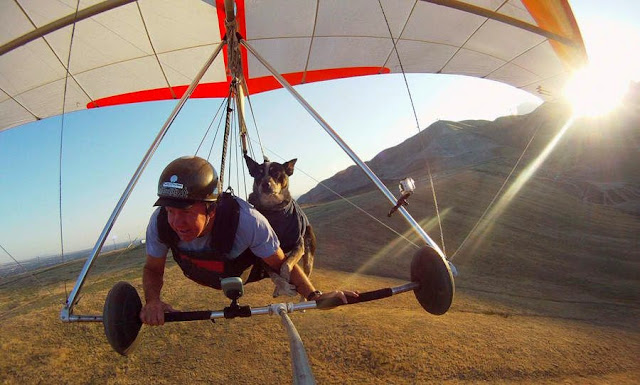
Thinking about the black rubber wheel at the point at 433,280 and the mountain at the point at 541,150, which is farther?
the mountain at the point at 541,150

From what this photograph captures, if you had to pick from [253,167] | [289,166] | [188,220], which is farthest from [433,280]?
[253,167]

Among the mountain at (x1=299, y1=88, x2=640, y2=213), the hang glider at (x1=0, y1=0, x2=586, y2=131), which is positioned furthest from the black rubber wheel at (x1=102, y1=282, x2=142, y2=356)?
the mountain at (x1=299, y1=88, x2=640, y2=213)

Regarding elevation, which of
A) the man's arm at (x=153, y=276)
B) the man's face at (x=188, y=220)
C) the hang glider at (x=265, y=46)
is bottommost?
the man's arm at (x=153, y=276)

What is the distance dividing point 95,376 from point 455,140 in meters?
61.0

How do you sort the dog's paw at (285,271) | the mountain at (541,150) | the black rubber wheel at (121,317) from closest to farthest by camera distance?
the black rubber wheel at (121,317) → the dog's paw at (285,271) → the mountain at (541,150)

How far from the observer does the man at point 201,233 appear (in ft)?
8.98

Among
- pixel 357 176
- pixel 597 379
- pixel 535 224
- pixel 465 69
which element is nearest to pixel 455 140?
pixel 357 176

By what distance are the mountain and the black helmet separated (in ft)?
89.3

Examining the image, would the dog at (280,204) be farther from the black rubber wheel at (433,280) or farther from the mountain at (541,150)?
the mountain at (541,150)

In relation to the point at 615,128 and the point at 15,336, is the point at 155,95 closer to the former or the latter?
the point at 15,336

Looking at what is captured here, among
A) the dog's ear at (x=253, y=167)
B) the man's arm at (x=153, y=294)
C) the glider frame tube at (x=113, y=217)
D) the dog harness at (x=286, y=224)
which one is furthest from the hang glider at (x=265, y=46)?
the man's arm at (x=153, y=294)

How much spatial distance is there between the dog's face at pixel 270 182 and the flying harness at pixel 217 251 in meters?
1.29

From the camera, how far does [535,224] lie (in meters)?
18.8

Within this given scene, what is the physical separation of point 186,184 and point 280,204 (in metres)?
1.92
